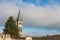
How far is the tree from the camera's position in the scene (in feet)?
179

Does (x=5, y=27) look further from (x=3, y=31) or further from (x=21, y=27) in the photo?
(x=21, y=27)

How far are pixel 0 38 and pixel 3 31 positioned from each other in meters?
10.3

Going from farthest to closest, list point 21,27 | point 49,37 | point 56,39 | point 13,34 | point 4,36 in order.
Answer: point 21,27, point 13,34, point 4,36, point 49,37, point 56,39

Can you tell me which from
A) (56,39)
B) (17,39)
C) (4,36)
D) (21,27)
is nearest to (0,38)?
(4,36)

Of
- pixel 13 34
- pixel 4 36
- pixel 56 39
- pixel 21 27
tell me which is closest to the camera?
pixel 56 39

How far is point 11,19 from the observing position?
5781 cm

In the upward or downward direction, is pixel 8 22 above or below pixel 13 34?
above

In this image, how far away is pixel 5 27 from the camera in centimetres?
5691

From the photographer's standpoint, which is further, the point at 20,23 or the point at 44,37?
the point at 20,23

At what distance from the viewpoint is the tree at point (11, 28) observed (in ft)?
179

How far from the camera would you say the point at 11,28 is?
2185 inches

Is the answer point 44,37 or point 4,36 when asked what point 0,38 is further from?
point 44,37

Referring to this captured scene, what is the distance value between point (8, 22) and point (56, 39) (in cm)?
1960

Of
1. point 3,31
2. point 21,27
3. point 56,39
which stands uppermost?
point 21,27
